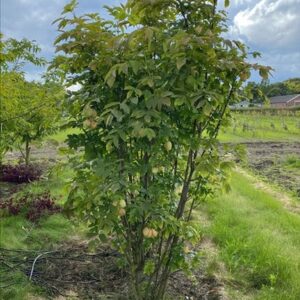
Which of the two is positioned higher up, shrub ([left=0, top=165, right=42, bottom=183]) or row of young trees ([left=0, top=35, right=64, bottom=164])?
row of young trees ([left=0, top=35, right=64, bottom=164])

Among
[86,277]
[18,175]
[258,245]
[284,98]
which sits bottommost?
[86,277]

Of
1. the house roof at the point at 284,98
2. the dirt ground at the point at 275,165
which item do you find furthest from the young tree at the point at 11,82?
the house roof at the point at 284,98

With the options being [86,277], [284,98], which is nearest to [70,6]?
[86,277]

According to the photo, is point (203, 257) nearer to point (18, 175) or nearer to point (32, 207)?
point (32, 207)

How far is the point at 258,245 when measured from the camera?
4.44m

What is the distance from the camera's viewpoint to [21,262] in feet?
13.7

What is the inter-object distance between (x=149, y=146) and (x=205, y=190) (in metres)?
0.78

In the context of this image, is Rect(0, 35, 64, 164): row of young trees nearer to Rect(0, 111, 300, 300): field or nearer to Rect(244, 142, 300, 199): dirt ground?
Rect(0, 111, 300, 300): field

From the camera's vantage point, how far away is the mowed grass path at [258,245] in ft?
12.2

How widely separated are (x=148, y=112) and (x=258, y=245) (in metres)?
2.72

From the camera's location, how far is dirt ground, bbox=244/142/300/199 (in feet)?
31.8

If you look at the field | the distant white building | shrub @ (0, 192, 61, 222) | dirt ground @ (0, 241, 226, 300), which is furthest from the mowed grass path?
shrub @ (0, 192, 61, 222)

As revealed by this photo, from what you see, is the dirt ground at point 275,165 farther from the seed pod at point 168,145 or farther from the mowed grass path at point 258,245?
the seed pod at point 168,145

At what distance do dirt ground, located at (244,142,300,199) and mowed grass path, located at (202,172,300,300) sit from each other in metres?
2.54
